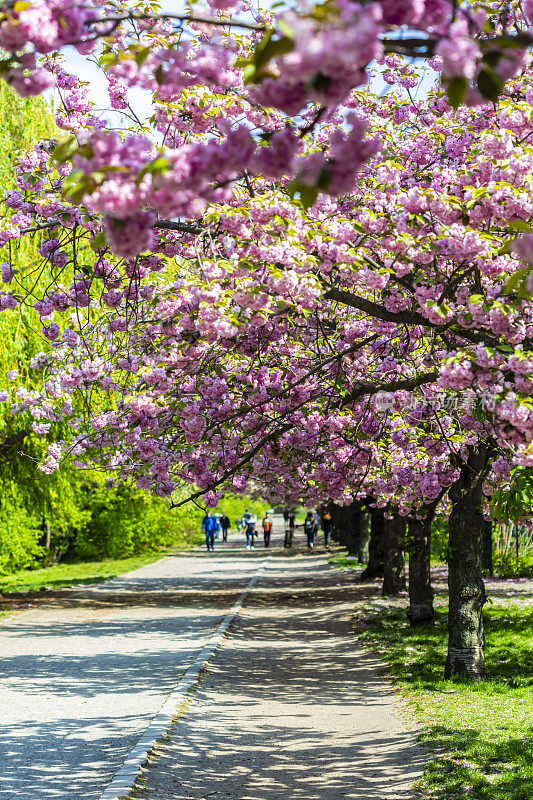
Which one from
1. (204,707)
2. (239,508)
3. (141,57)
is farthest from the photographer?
(239,508)

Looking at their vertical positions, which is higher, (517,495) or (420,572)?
(517,495)

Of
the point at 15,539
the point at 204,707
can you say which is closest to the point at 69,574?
the point at 15,539

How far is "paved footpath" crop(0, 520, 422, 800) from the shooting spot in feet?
21.7

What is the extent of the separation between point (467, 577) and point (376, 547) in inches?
510

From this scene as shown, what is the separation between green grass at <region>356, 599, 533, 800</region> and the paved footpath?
0.98 feet

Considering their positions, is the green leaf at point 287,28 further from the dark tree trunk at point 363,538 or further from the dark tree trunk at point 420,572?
the dark tree trunk at point 363,538

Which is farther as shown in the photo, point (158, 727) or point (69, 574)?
point (69, 574)

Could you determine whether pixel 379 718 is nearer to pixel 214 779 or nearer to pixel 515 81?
pixel 214 779

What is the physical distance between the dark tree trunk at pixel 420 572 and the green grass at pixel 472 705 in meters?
0.27

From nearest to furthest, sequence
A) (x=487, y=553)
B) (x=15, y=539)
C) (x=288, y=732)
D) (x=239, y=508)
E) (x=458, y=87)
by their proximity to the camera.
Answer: (x=458, y=87) < (x=288, y=732) < (x=487, y=553) < (x=15, y=539) < (x=239, y=508)

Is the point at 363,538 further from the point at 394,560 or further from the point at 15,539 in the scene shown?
the point at 15,539

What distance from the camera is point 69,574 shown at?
30.1m

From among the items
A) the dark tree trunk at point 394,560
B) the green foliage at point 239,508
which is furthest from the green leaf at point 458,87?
the green foliage at point 239,508

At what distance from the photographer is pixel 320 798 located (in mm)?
6277
